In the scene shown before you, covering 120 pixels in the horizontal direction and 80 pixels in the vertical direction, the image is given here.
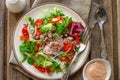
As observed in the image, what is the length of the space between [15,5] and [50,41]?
7.5 inches

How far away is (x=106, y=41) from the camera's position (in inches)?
56.6

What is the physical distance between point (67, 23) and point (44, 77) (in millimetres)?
218

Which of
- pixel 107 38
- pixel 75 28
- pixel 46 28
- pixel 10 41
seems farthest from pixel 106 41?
pixel 10 41

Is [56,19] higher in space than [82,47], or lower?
higher

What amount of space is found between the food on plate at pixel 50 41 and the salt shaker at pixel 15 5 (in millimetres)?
53

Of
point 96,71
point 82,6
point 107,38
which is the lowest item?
point 96,71

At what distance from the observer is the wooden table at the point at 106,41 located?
1414mm

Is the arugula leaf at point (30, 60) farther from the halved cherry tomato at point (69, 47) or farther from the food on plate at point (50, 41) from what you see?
the halved cherry tomato at point (69, 47)

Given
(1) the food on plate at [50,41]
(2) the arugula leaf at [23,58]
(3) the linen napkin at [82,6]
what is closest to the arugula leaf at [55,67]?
(1) the food on plate at [50,41]

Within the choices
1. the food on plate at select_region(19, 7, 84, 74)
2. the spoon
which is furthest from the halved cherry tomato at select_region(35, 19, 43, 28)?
the spoon

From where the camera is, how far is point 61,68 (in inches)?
53.9

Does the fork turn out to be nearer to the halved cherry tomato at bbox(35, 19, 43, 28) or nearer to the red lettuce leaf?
the red lettuce leaf

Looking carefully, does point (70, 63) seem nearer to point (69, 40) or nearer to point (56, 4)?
point (69, 40)

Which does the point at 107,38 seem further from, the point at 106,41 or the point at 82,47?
the point at 82,47
